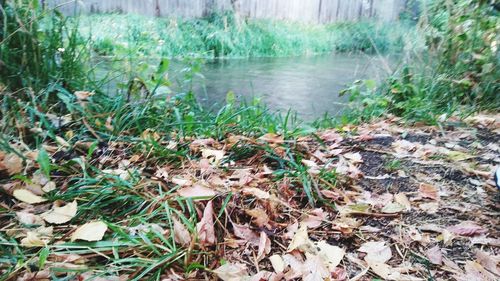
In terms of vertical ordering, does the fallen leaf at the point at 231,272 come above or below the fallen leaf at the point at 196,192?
below

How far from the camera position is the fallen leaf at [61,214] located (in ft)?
3.14

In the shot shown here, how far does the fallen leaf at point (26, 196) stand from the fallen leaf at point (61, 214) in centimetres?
5

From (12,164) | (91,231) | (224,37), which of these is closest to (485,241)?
(91,231)

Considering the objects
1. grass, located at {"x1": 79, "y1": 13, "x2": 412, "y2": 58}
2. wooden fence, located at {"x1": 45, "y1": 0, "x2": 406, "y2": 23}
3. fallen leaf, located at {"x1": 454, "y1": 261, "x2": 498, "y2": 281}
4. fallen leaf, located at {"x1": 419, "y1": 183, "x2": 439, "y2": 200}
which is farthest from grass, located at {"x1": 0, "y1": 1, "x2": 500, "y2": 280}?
wooden fence, located at {"x1": 45, "y1": 0, "x2": 406, "y2": 23}

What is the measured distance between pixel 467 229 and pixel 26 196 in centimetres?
131

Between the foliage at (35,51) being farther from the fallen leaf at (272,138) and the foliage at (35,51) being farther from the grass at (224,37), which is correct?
the grass at (224,37)

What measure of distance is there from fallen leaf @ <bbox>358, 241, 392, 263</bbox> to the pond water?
1584mm

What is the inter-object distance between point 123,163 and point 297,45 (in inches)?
261

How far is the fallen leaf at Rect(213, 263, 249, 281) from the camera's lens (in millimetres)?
851

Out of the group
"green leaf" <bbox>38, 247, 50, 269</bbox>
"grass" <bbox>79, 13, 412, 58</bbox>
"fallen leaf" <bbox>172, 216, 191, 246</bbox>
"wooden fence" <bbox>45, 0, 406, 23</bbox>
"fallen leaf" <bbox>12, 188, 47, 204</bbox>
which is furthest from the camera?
"wooden fence" <bbox>45, 0, 406, 23</bbox>

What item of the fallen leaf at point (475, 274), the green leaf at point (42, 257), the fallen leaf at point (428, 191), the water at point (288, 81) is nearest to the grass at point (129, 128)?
the green leaf at point (42, 257)

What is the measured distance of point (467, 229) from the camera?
1.12 metres

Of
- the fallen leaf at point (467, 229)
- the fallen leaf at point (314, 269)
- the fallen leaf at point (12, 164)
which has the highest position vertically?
the fallen leaf at point (12, 164)

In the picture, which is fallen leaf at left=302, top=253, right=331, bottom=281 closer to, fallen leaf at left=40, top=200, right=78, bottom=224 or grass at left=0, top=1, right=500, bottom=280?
grass at left=0, top=1, right=500, bottom=280
